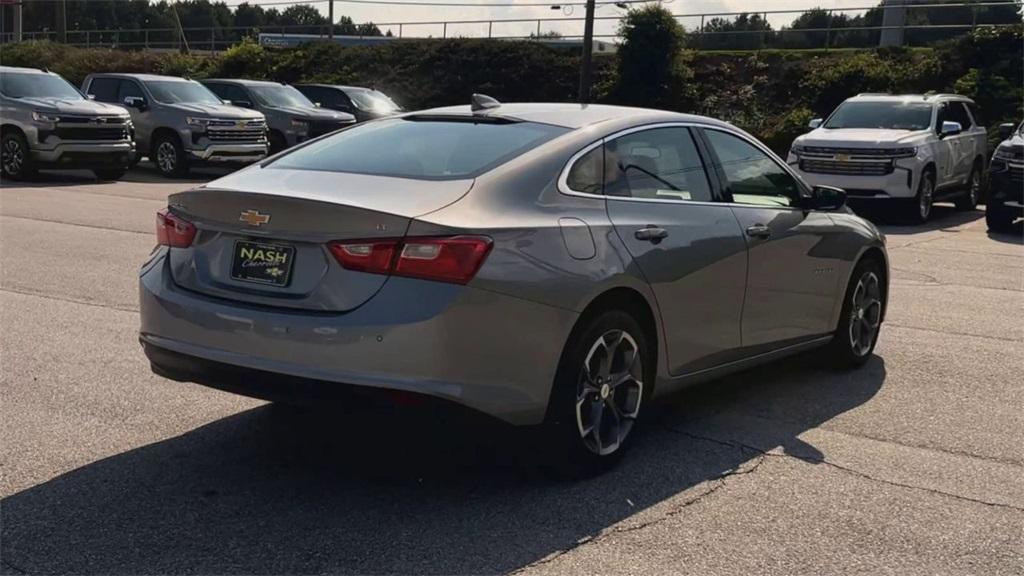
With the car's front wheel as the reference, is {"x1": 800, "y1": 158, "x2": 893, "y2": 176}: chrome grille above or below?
above

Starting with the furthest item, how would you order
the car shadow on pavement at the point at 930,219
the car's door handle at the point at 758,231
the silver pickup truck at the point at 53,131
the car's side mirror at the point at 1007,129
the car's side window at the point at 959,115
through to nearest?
the silver pickup truck at the point at 53,131 → the car's side window at the point at 959,115 → the car's side mirror at the point at 1007,129 → the car shadow on pavement at the point at 930,219 → the car's door handle at the point at 758,231

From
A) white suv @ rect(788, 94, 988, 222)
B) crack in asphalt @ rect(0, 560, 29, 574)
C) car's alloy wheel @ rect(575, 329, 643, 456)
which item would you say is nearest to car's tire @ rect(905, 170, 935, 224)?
white suv @ rect(788, 94, 988, 222)

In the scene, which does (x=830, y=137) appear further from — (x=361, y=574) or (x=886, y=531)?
(x=361, y=574)

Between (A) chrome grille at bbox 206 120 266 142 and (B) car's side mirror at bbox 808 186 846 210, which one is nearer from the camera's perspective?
(B) car's side mirror at bbox 808 186 846 210

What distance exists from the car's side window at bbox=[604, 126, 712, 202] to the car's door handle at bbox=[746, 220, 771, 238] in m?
0.31

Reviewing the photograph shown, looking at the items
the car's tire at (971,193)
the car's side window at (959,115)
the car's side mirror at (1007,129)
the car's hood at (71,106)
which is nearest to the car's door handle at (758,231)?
the car's side mirror at (1007,129)

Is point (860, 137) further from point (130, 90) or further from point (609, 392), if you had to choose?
point (130, 90)

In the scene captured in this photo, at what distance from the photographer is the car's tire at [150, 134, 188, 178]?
2302 cm

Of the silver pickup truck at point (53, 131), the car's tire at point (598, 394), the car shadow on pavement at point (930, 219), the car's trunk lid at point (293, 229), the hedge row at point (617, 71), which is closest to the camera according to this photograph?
the car's trunk lid at point (293, 229)

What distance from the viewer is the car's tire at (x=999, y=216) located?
16641 millimetres

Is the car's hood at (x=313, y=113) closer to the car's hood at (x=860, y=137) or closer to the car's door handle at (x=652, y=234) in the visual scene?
the car's hood at (x=860, y=137)

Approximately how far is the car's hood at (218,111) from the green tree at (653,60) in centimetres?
1546

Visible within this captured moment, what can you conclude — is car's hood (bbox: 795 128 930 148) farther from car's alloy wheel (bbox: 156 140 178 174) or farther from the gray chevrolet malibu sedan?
car's alloy wheel (bbox: 156 140 178 174)

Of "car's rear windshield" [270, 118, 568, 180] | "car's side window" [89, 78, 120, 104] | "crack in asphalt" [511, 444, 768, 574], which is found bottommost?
"crack in asphalt" [511, 444, 768, 574]
